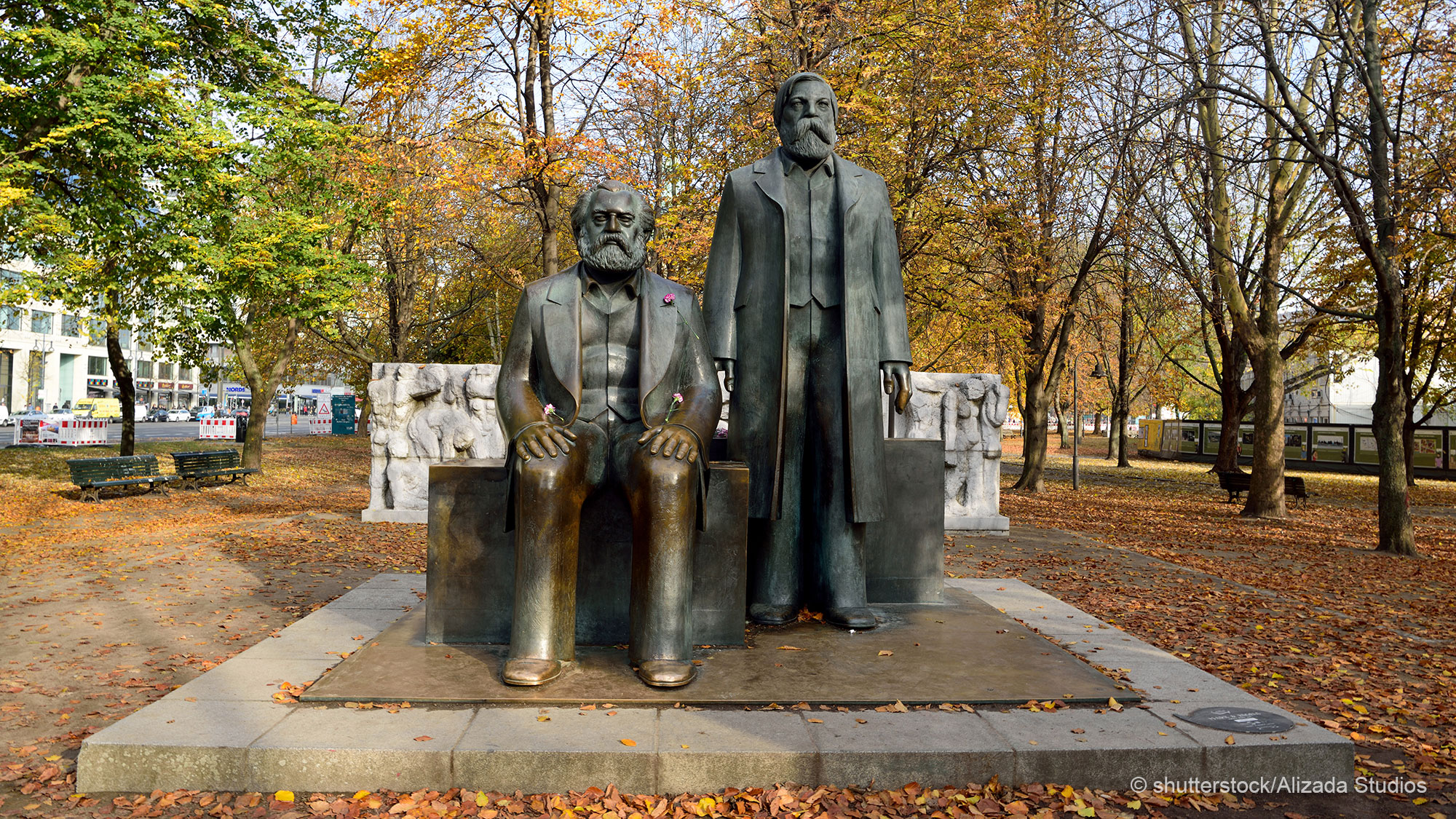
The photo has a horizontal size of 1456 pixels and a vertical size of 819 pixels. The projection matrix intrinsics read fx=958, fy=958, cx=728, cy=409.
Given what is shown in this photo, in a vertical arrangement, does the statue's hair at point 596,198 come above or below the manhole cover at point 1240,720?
above

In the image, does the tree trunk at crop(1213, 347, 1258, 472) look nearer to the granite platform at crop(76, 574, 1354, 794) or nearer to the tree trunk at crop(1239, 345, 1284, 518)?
the tree trunk at crop(1239, 345, 1284, 518)

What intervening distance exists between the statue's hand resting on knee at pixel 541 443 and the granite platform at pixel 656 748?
105cm

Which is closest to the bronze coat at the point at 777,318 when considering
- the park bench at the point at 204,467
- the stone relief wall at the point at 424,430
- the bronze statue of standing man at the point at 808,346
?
the bronze statue of standing man at the point at 808,346

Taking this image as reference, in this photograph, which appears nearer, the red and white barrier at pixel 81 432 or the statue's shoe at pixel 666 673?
the statue's shoe at pixel 666 673

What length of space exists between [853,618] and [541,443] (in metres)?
2.00

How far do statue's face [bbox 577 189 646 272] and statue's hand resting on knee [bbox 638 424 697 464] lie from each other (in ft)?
2.65

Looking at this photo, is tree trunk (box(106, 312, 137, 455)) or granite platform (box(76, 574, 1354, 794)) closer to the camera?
granite platform (box(76, 574, 1354, 794))

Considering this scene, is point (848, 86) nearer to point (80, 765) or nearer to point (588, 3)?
point (588, 3)

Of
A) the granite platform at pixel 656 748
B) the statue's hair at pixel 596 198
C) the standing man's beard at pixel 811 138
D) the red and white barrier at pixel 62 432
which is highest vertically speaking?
the standing man's beard at pixel 811 138

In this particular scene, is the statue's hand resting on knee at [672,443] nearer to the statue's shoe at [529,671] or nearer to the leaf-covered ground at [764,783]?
the statue's shoe at [529,671]

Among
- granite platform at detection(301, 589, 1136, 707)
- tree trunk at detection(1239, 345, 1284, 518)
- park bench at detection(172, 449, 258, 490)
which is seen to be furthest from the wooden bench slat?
park bench at detection(172, 449, 258, 490)

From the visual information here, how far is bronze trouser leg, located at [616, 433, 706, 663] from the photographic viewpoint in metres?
4.14

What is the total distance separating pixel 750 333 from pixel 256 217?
48.9 ft

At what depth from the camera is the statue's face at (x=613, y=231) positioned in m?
4.45
